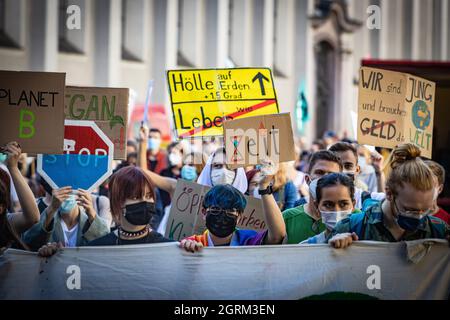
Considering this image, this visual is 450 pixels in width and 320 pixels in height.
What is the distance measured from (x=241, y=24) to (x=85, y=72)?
607 cm

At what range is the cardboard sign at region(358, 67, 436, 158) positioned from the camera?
7598 millimetres

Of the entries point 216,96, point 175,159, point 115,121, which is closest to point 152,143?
point 175,159

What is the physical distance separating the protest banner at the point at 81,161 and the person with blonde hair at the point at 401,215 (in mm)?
1748

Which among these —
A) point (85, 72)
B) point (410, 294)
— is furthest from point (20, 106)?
point (85, 72)

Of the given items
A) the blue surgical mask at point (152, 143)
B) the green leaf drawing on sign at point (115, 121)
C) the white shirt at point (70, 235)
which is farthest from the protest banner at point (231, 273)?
the blue surgical mask at point (152, 143)

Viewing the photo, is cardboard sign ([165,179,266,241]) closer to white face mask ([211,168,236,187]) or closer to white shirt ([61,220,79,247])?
white face mask ([211,168,236,187])

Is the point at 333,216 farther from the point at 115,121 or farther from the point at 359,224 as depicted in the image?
the point at 115,121

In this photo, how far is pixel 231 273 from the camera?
18.8 ft

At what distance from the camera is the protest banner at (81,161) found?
263 inches

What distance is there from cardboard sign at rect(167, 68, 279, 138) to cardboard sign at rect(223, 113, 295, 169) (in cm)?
124

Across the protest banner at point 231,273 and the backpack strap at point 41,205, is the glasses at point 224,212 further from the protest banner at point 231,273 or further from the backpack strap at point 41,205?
the backpack strap at point 41,205

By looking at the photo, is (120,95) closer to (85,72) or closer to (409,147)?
(409,147)

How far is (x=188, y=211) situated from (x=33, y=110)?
5.28ft
